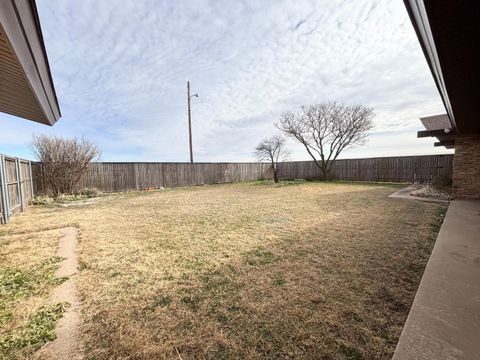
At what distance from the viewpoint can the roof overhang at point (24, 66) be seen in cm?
135

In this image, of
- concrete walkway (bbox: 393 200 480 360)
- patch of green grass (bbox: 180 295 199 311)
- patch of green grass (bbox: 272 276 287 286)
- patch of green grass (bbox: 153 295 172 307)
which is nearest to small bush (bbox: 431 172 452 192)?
concrete walkway (bbox: 393 200 480 360)

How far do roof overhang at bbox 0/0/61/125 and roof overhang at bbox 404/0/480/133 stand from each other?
8.54 ft

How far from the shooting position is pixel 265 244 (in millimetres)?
3012

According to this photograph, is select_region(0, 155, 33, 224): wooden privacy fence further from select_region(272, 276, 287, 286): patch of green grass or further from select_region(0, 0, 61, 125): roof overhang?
select_region(272, 276, 287, 286): patch of green grass

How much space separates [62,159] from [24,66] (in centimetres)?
913

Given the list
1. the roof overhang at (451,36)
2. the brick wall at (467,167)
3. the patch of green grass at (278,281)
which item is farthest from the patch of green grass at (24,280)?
the brick wall at (467,167)

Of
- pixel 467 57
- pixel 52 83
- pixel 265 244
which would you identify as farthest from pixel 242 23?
pixel 265 244

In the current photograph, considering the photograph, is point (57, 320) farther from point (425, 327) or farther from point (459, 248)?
point (459, 248)

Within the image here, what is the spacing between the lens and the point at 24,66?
1830mm

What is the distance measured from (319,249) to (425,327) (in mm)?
1545

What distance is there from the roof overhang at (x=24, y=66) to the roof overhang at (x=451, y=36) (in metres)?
2.60

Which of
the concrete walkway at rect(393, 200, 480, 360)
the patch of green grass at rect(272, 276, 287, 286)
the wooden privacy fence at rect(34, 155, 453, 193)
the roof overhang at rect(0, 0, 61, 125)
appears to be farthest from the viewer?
the wooden privacy fence at rect(34, 155, 453, 193)

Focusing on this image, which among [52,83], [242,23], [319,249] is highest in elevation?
[242,23]

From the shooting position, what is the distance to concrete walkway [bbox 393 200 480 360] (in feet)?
3.47
